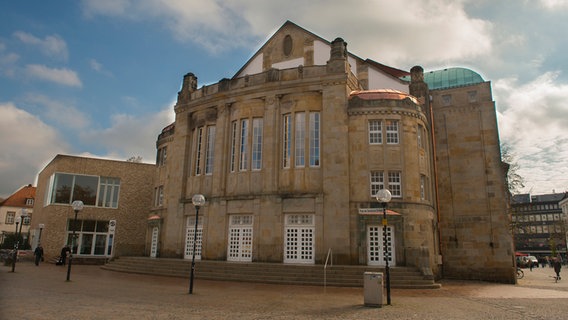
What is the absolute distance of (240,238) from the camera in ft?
94.7

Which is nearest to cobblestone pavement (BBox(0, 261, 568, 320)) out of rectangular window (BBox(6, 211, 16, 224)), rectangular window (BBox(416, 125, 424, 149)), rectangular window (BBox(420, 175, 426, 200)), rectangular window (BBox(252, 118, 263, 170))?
rectangular window (BBox(420, 175, 426, 200))

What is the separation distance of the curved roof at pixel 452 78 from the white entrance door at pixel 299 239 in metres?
17.3

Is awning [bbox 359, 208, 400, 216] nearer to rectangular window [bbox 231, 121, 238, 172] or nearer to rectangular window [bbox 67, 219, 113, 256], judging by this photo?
rectangular window [bbox 231, 121, 238, 172]

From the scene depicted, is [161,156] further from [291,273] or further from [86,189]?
[291,273]

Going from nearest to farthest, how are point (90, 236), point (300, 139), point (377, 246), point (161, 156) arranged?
Result: 1. point (377, 246)
2. point (300, 139)
3. point (161, 156)
4. point (90, 236)

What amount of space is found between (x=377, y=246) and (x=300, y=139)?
887 cm

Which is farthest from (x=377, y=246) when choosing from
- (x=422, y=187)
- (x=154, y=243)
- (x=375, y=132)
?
(x=154, y=243)

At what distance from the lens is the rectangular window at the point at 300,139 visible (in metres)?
28.7

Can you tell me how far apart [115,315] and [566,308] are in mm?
14289

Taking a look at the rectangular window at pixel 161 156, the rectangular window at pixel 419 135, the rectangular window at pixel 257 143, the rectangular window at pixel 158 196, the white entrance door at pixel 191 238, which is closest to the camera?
the rectangular window at pixel 419 135

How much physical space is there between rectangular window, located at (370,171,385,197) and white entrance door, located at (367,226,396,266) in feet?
8.06

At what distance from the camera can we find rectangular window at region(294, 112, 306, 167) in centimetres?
2873

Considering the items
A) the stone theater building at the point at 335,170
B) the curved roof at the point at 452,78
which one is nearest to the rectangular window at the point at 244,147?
the stone theater building at the point at 335,170

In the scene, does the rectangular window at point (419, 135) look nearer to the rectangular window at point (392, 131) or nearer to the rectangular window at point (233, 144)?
the rectangular window at point (392, 131)
